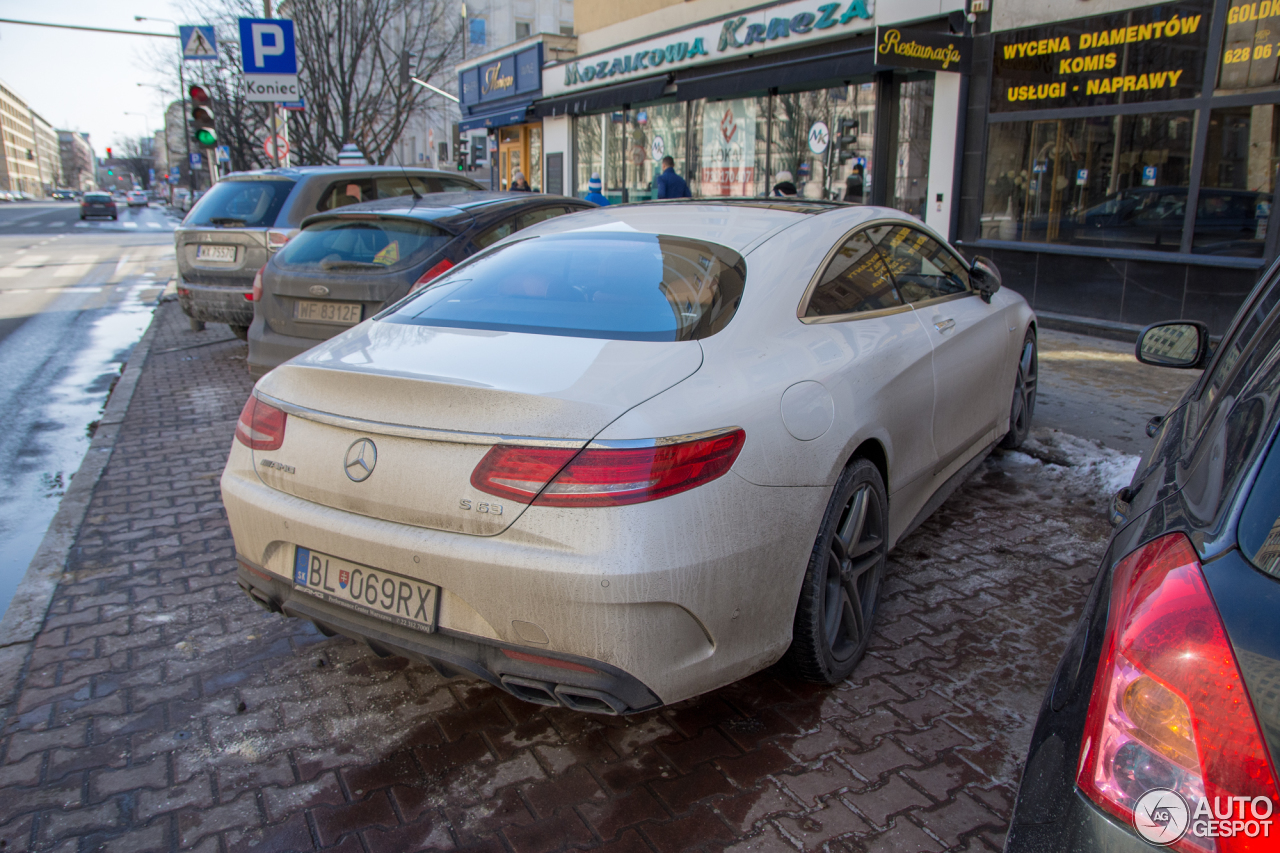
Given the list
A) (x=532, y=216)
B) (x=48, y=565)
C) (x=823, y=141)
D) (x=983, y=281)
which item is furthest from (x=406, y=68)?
(x=983, y=281)

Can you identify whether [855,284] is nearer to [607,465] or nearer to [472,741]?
[607,465]

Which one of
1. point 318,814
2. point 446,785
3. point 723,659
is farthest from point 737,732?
point 318,814

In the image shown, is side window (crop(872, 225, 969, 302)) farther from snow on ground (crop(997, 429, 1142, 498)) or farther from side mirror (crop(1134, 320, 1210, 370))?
snow on ground (crop(997, 429, 1142, 498))

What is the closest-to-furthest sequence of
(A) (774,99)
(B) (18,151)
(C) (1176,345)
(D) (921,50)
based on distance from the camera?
1. (C) (1176,345)
2. (D) (921,50)
3. (A) (774,99)
4. (B) (18,151)

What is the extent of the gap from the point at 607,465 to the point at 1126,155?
9895 mm

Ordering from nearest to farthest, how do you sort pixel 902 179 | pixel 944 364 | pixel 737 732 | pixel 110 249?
1. pixel 737 732
2. pixel 944 364
3. pixel 902 179
4. pixel 110 249

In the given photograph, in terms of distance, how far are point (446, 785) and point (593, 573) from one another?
35.3 inches

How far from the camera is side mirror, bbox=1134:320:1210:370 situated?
9.06 ft

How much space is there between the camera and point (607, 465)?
88.0 inches

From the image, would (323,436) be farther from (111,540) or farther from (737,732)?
(111,540)

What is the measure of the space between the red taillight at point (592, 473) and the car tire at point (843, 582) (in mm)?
665

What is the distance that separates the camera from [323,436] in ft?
8.61

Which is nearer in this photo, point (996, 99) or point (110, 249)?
point (996, 99)

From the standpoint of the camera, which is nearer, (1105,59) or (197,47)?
(1105,59)
